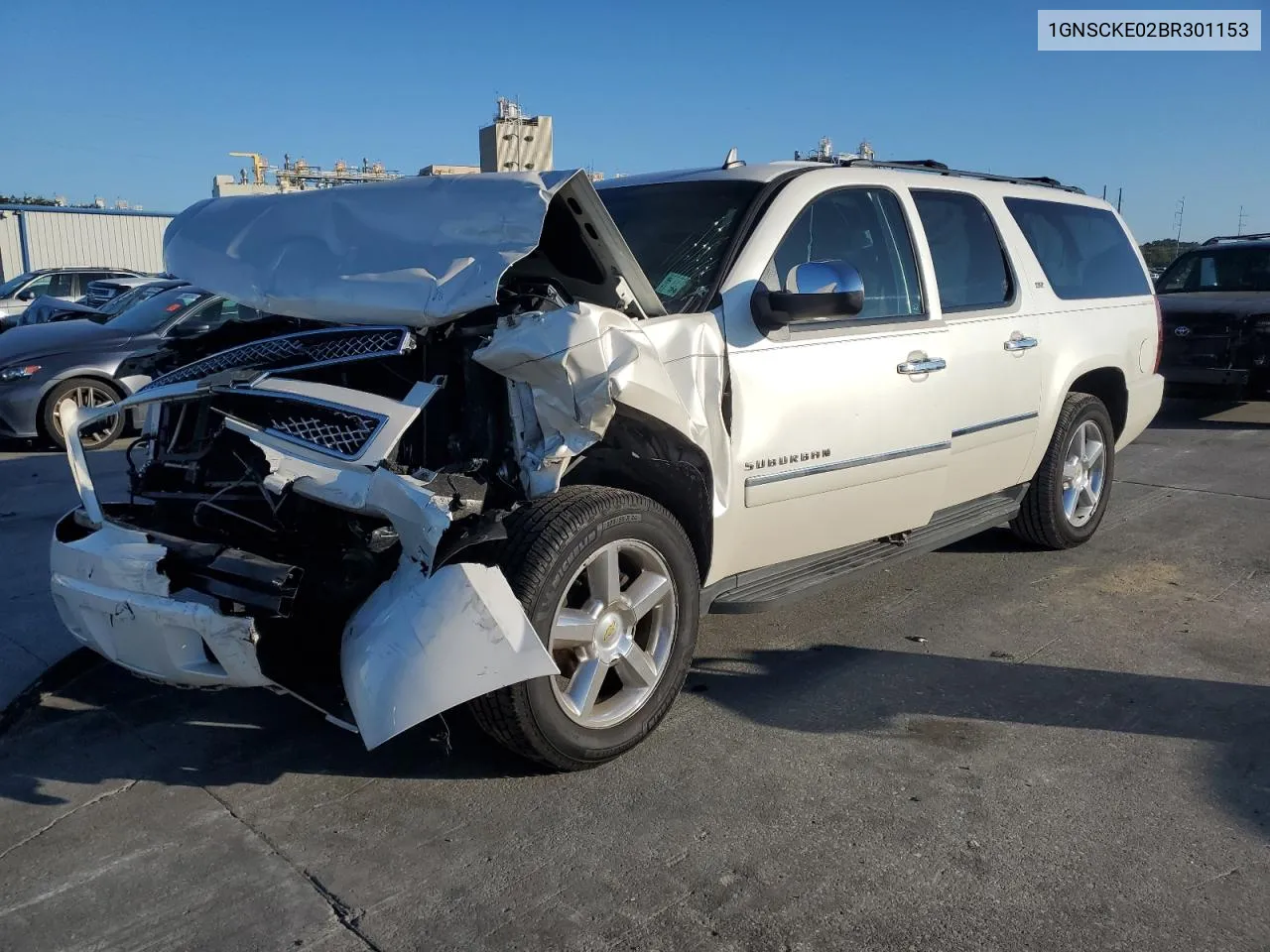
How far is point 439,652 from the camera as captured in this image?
9.31 ft

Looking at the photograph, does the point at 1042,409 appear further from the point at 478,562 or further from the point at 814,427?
the point at 478,562

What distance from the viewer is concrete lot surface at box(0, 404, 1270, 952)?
2607 mm

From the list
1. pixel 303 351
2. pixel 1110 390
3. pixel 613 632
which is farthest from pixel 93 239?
pixel 613 632

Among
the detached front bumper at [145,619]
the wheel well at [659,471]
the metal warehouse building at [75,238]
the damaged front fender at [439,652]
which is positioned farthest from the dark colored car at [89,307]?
the metal warehouse building at [75,238]

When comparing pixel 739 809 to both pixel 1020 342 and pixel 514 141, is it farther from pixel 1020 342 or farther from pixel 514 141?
pixel 514 141

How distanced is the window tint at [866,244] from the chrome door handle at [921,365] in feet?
0.68

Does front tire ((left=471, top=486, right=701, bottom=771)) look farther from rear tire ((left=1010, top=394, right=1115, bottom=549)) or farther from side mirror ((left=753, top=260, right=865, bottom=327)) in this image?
rear tire ((left=1010, top=394, right=1115, bottom=549))

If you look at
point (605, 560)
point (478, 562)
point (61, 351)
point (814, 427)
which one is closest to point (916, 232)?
point (814, 427)

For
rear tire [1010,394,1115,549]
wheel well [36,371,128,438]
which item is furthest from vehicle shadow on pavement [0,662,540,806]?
wheel well [36,371,128,438]

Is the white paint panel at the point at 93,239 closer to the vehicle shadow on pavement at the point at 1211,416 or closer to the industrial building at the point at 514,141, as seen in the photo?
the industrial building at the point at 514,141

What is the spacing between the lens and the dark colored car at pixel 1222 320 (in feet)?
32.9

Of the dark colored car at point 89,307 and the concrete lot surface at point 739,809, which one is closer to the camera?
the concrete lot surface at point 739,809

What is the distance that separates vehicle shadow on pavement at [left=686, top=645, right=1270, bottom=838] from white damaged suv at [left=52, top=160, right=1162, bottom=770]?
0.39 m

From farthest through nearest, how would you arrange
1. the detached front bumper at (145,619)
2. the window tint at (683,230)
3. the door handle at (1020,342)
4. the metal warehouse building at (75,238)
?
the metal warehouse building at (75,238)
the door handle at (1020,342)
the window tint at (683,230)
the detached front bumper at (145,619)
